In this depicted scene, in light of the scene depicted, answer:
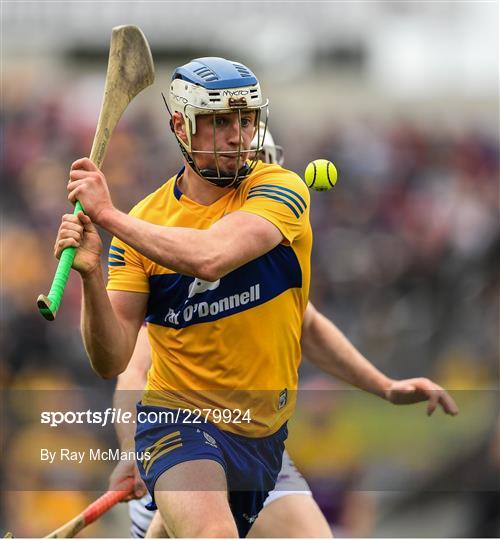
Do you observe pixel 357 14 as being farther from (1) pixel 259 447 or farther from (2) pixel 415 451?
(1) pixel 259 447

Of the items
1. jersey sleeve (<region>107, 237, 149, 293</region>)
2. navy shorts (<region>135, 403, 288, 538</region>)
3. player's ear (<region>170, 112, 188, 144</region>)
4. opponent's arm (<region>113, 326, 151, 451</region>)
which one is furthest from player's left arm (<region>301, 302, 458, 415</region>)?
player's ear (<region>170, 112, 188, 144</region>)

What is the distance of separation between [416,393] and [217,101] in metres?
1.52

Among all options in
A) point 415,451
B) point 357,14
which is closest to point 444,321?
point 415,451

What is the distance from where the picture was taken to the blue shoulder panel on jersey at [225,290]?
409cm

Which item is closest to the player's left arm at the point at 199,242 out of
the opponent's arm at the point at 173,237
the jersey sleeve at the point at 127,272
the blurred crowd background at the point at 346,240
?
the opponent's arm at the point at 173,237

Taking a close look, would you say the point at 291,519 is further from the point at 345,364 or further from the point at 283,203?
the point at 283,203

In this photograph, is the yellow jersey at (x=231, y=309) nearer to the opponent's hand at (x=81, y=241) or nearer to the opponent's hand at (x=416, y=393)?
the opponent's hand at (x=81, y=241)

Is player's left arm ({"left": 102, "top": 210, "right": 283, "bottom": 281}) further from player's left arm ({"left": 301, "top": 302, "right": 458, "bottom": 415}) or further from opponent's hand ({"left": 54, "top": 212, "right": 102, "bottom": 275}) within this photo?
player's left arm ({"left": 301, "top": 302, "right": 458, "bottom": 415})

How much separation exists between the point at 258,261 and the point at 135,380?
3.09 feet

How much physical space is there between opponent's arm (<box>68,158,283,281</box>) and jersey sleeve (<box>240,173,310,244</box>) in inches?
4.4

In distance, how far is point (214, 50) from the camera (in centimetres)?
1867

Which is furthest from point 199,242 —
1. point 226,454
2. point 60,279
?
point 226,454

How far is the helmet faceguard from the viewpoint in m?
4.02

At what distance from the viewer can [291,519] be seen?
4781 millimetres
